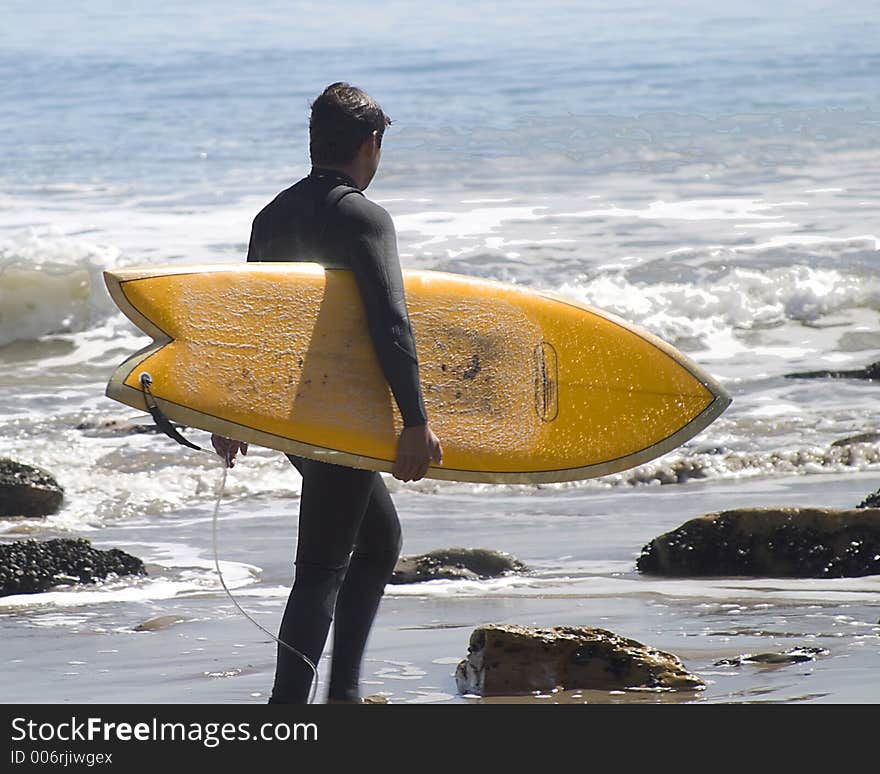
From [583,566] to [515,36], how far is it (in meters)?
29.4

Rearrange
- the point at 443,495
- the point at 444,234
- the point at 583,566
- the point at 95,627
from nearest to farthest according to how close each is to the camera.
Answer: the point at 95,627 < the point at 583,566 < the point at 443,495 < the point at 444,234

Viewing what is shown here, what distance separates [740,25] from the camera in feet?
110

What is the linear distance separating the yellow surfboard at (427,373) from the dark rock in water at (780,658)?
575mm

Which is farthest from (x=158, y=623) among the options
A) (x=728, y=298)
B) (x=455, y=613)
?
(x=728, y=298)

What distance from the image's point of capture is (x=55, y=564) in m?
5.14

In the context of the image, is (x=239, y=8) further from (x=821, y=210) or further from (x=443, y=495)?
(x=443, y=495)

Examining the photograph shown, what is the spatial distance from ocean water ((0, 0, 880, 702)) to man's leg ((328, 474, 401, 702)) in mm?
306

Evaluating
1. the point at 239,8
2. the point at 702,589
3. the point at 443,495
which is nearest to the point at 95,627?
the point at 702,589

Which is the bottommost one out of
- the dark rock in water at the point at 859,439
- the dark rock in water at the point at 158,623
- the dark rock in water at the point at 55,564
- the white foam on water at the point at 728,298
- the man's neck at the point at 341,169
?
the dark rock in water at the point at 158,623

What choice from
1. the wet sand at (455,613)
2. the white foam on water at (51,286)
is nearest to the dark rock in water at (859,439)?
the wet sand at (455,613)

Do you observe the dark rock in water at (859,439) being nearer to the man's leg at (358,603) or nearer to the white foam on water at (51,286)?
the man's leg at (358,603)

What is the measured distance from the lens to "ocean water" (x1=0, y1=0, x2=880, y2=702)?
4.61 m

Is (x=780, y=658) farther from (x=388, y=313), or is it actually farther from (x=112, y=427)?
(x=112, y=427)

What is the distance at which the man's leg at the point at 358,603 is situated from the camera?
3.28m
